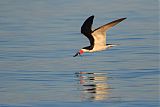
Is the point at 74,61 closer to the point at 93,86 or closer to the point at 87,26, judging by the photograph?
the point at 87,26

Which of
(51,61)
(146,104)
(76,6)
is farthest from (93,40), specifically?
(76,6)

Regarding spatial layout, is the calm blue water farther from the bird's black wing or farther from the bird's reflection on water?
the bird's black wing

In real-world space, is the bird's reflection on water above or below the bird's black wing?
below

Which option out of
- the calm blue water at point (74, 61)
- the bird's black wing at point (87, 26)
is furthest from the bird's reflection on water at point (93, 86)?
the bird's black wing at point (87, 26)

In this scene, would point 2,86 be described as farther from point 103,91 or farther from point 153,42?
point 153,42

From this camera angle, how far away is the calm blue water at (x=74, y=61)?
13.4 metres

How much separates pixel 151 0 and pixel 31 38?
10.2 meters

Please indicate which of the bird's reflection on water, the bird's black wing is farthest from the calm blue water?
the bird's black wing

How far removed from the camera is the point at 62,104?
42.2 feet

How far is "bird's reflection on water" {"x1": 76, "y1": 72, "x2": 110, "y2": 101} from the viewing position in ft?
44.1

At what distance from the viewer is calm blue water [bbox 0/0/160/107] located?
13.4m

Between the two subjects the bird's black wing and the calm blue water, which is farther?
the bird's black wing

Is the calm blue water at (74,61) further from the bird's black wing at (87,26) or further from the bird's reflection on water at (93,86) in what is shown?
the bird's black wing at (87,26)

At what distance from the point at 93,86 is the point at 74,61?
3.03m
